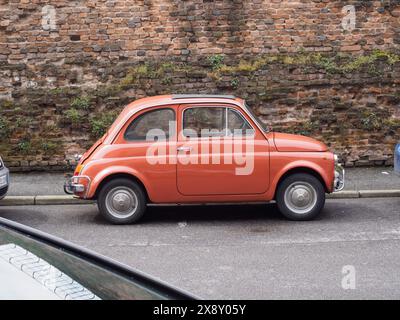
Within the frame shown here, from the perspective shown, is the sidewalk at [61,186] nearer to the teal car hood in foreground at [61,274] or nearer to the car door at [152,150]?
the car door at [152,150]

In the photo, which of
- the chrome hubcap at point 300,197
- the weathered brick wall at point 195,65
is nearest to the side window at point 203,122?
the chrome hubcap at point 300,197

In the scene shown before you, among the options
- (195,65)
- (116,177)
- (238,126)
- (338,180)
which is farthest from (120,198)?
(195,65)

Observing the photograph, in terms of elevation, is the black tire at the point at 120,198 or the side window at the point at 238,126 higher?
the side window at the point at 238,126

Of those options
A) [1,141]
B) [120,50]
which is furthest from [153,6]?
[1,141]

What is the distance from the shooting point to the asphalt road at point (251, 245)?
714 cm

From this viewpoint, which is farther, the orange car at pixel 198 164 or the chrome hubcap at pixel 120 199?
the chrome hubcap at pixel 120 199

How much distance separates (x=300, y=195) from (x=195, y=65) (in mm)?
4330

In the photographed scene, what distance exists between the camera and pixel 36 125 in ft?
43.5

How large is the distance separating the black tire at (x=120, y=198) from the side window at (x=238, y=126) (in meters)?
1.52

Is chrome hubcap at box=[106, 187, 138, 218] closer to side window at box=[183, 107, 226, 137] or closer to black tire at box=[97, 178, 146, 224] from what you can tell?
black tire at box=[97, 178, 146, 224]

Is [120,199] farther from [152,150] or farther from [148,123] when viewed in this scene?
[148,123]

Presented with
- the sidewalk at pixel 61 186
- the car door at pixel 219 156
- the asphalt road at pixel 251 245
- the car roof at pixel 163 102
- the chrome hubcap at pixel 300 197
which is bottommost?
the asphalt road at pixel 251 245

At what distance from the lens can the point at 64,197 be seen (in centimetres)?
1151
